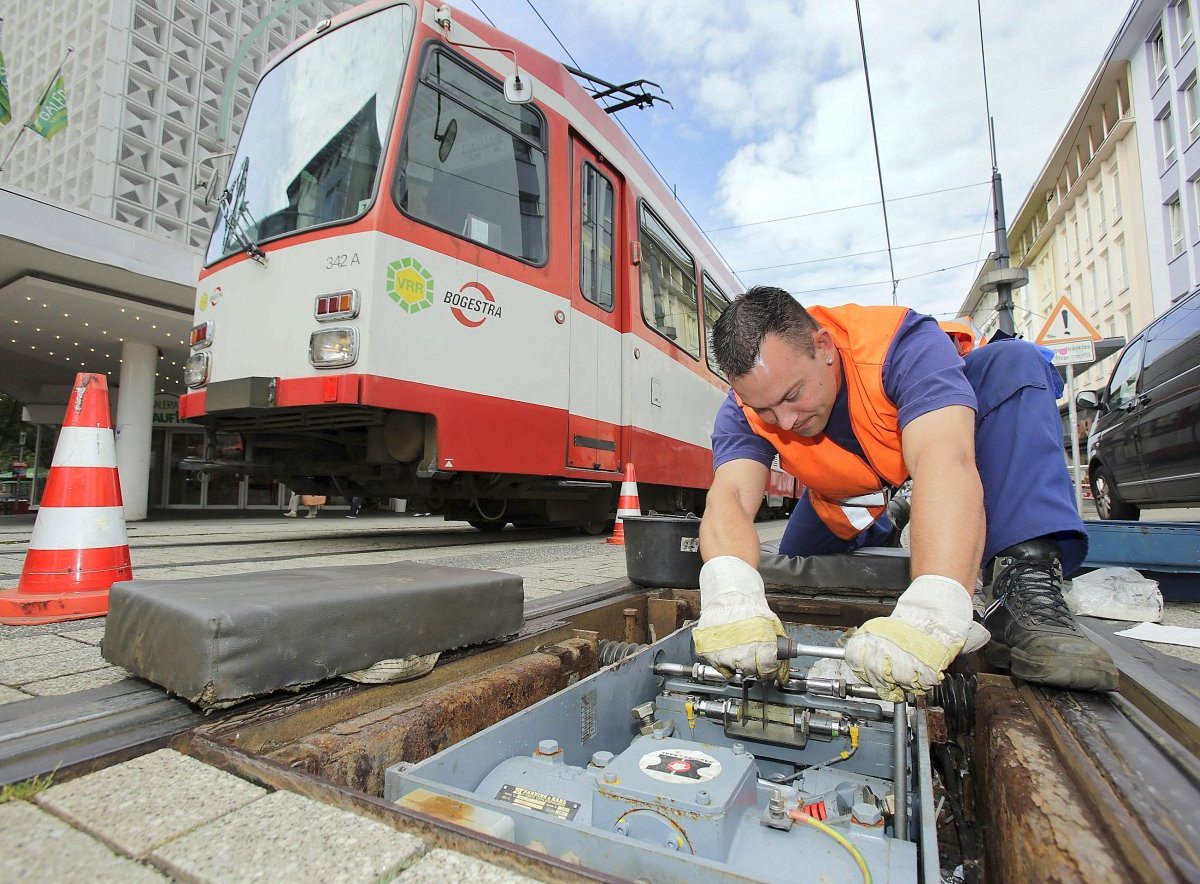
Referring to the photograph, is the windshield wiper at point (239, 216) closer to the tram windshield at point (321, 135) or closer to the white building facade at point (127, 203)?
the tram windshield at point (321, 135)

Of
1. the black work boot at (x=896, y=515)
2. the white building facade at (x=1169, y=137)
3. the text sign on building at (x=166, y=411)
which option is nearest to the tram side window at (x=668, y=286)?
the black work boot at (x=896, y=515)

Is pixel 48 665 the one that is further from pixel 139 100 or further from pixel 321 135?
pixel 139 100

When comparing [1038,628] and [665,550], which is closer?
[1038,628]

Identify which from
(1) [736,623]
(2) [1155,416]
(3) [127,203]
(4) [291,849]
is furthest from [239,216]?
(3) [127,203]

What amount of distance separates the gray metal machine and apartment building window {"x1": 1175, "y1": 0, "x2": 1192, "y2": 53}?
2650 centimetres

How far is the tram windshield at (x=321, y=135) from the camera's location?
4141 millimetres

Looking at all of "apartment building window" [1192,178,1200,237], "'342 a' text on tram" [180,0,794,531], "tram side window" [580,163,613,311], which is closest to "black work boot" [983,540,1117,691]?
"'342 a' text on tram" [180,0,794,531]

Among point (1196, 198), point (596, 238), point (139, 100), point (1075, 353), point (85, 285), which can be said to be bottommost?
point (1075, 353)

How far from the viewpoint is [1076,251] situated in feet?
94.4

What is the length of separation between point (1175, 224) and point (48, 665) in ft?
91.7

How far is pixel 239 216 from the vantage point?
4.53 m

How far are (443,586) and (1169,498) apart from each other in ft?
20.4

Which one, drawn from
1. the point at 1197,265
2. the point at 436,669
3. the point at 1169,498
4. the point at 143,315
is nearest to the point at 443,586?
the point at 436,669

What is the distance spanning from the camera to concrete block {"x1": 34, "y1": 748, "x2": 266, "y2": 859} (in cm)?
79
